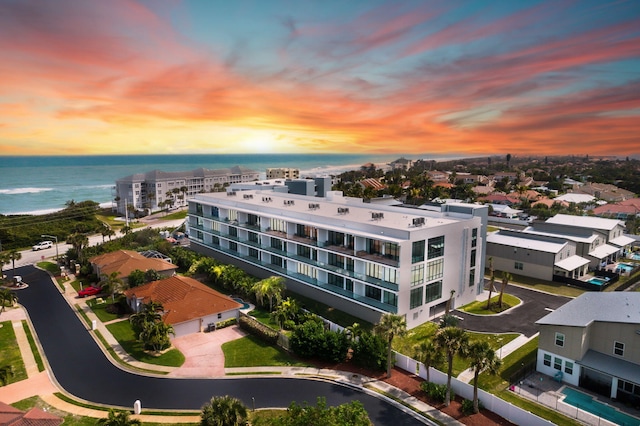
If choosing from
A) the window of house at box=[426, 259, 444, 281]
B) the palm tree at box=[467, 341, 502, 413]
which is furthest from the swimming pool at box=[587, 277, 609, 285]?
the palm tree at box=[467, 341, 502, 413]

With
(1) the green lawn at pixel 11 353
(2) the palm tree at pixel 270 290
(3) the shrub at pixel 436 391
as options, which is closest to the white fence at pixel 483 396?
(3) the shrub at pixel 436 391

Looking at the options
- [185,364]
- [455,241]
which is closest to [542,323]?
[455,241]

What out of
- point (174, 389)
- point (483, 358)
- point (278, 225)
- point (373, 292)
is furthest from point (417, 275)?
point (174, 389)

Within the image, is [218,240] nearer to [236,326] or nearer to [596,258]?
[236,326]

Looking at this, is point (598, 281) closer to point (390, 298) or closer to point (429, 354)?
point (390, 298)

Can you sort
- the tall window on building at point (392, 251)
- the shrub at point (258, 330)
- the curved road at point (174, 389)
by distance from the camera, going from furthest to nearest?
the tall window on building at point (392, 251)
the shrub at point (258, 330)
the curved road at point (174, 389)

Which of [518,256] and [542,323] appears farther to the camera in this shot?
[518,256]

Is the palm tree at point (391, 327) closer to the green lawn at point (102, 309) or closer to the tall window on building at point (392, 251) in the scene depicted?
the tall window on building at point (392, 251)
